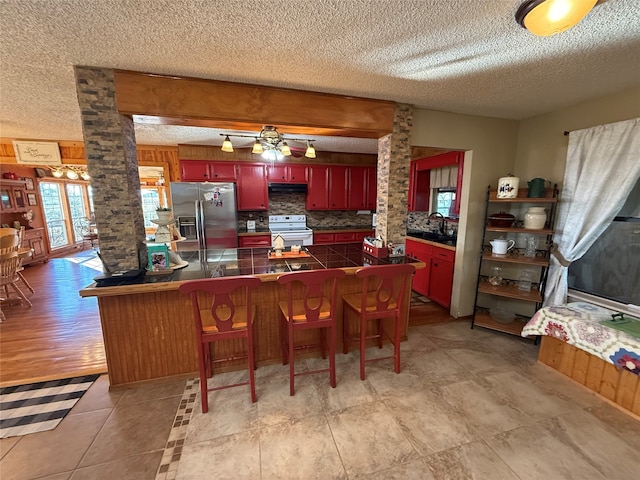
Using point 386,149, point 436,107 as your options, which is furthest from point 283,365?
point 436,107

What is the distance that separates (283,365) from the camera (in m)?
2.32

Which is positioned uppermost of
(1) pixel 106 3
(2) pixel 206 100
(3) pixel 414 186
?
(1) pixel 106 3

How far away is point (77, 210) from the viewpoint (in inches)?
297

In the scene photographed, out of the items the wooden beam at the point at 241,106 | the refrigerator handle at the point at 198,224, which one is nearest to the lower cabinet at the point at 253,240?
the refrigerator handle at the point at 198,224

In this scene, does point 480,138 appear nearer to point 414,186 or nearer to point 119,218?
point 414,186

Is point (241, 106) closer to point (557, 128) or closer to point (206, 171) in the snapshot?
point (206, 171)

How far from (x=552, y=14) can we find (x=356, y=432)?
95.9 inches

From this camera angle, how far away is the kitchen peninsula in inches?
76.5

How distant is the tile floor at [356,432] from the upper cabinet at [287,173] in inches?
137

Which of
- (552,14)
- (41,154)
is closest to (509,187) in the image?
(552,14)

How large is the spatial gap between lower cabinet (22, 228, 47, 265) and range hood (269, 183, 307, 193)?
536 cm

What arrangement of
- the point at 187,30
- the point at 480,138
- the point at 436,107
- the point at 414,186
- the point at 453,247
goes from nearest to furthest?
the point at 187,30 → the point at 436,107 → the point at 480,138 → the point at 453,247 → the point at 414,186

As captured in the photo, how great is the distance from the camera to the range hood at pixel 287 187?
480 centimetres

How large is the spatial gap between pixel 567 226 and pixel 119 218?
403 centimetres
